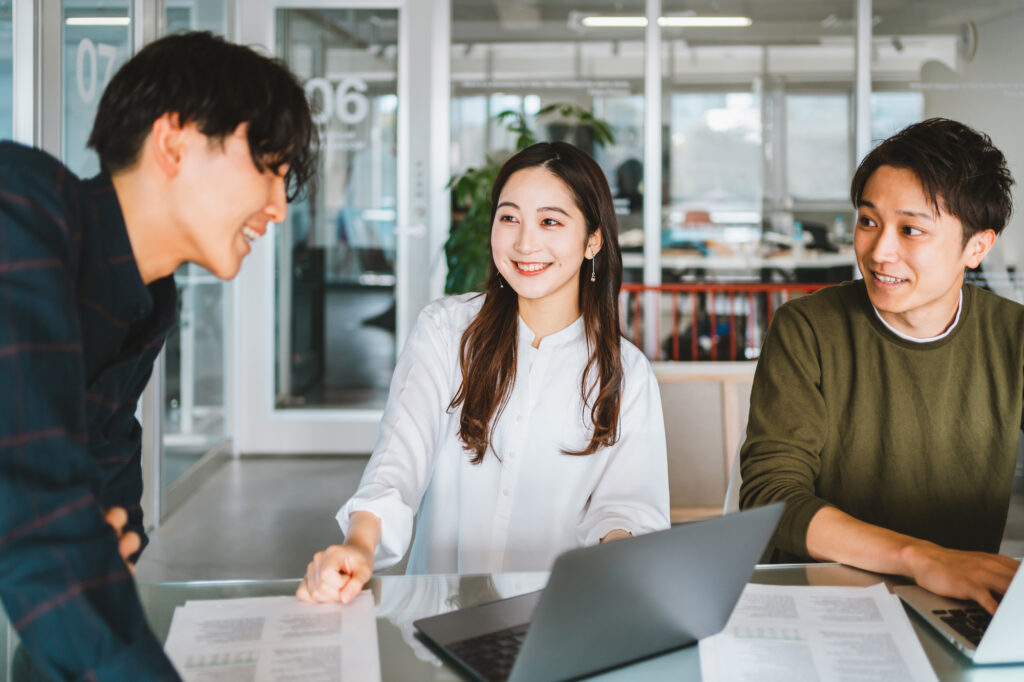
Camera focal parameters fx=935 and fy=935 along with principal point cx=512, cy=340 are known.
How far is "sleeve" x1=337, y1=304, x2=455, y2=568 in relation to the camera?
146 centimetres

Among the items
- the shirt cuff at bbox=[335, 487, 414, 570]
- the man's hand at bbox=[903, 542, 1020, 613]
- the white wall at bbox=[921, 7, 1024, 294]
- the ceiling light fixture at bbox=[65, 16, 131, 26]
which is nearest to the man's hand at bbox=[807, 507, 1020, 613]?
the man's hand at bbox=[903, 542, 1020, 613]

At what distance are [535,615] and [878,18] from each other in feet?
16.2

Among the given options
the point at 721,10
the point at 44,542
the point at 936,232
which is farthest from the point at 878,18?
the point at 44,542

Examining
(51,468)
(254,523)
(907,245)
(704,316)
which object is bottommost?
(254,523)

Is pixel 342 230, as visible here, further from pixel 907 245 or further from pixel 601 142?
pixel 907 245

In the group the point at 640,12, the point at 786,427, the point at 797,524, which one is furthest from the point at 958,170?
the point at 640,12

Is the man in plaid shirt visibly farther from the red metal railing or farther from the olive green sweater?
the red metal railing

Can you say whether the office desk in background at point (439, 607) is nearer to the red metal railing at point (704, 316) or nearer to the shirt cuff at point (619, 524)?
the shirt cuff at point (619, 524)

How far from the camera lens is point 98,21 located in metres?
3.16

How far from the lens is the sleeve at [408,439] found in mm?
1456

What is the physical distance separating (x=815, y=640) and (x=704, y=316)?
13.7 ft

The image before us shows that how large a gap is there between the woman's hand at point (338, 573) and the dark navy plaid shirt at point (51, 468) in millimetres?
409

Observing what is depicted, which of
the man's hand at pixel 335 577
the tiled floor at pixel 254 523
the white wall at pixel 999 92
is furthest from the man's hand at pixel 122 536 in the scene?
the white wall at pixel 999 92

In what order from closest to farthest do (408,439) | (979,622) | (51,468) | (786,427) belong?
(51,468), (979,622), (786,427), (408,439)
